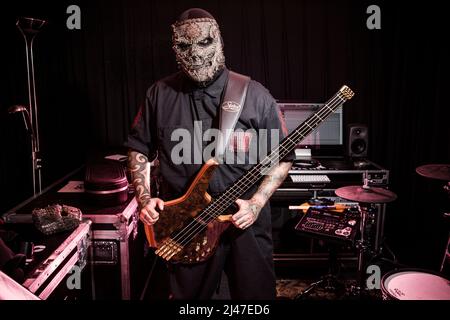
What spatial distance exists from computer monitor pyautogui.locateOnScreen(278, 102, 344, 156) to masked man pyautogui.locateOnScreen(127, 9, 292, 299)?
6.74 feet

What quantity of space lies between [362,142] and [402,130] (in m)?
0.75

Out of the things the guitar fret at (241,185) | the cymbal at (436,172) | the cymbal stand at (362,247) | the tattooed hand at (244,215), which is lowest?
the cymbal stand at (362,247)

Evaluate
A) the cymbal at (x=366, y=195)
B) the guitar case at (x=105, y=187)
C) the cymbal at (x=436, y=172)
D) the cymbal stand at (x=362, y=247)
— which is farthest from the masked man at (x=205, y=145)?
the cymbal at (x=436, y=172)

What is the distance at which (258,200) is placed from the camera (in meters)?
1.91

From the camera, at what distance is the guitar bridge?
1.90m

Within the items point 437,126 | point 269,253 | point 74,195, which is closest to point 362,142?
point 437,126

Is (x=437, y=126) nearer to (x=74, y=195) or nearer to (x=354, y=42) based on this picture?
(x=354, y=42)

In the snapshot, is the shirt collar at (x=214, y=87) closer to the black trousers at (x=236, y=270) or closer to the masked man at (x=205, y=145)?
the masked man at (x=205, y=145)

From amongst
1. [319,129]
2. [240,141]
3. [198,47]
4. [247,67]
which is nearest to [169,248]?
[240,141]

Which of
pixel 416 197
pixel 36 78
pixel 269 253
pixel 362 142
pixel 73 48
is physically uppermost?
pixel 73 48

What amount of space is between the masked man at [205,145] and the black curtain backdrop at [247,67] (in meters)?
2.14

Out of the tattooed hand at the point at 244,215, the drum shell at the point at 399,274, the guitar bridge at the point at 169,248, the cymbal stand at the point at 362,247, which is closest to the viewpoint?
the tattooed hand at the point at 244,215

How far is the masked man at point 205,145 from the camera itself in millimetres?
1907

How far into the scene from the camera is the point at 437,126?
14.2 ft
